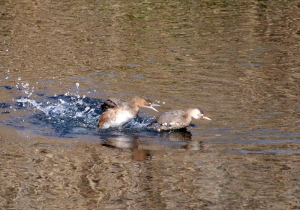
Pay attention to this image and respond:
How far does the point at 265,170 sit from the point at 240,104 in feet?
9.91

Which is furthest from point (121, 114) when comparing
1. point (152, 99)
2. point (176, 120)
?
point (152, 99)

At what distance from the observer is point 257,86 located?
11633mm

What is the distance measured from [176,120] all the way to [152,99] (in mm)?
1456

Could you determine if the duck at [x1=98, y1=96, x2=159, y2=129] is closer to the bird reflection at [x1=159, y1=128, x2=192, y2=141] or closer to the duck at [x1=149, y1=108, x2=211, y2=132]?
the duck at [x1=149, y1=108, x2=211, y2=132]

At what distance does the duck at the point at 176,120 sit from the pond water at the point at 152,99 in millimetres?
133

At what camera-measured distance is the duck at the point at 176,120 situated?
962 centimetres

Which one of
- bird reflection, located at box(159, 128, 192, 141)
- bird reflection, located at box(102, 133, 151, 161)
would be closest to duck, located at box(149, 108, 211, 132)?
bird reflection, located at box(159, 128, 192, 141)

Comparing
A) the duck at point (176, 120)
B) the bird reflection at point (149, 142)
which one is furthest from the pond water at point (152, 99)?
the duck at point (176, 120)

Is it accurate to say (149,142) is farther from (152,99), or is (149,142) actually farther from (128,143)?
(152,99)

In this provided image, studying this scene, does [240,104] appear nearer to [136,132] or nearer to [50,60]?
[136,132]

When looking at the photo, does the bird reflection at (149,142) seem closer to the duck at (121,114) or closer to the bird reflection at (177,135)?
the bird reflection at (177,135)

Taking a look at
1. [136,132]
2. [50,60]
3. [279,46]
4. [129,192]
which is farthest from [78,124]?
[279,46]

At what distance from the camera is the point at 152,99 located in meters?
11.0

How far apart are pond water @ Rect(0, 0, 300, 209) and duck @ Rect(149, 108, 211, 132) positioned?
5.3 inches
